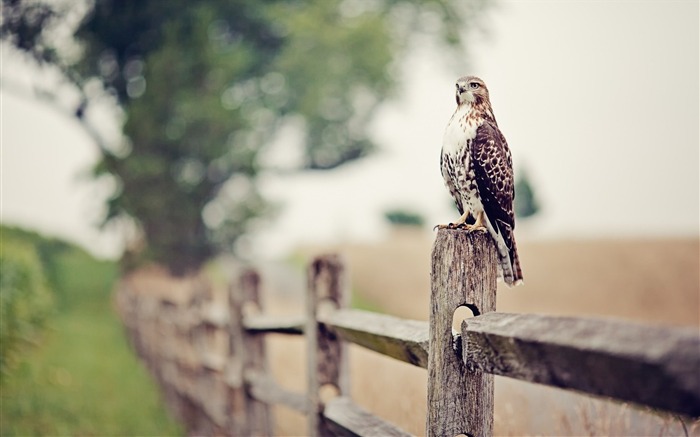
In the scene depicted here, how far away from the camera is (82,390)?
9.19 meters

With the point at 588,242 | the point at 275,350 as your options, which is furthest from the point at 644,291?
the point at 275,350

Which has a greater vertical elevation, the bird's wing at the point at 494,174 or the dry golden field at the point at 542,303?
the bird's wing at the point at 494,174

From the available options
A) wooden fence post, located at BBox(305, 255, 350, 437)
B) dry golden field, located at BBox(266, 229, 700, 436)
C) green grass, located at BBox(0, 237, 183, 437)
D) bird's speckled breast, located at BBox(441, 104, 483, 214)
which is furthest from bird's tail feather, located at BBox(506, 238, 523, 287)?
green grass, located at BBox(0, 237, 183, 437)

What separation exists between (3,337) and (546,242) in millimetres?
16176

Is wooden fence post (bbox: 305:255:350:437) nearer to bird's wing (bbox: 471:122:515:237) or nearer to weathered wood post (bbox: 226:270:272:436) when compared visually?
bird's wing (bbox: 471:122:515:237)

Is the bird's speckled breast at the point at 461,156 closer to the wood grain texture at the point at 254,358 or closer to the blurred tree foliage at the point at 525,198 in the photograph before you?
the wood grain texture at the point at 254,358

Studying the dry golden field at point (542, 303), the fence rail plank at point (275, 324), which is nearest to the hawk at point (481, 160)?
the dry golden field at point (542, 303)

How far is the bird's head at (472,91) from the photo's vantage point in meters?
2.72

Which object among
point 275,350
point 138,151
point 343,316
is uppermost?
point 138,151

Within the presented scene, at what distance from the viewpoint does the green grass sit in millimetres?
7426

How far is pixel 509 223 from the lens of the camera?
2.70 metres

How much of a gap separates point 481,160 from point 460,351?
0.83m

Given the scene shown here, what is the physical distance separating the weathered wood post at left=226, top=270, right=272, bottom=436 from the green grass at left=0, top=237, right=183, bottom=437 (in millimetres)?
2190

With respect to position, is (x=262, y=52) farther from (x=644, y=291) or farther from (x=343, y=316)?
(x=343, y=316)
